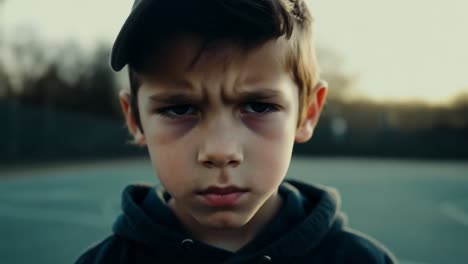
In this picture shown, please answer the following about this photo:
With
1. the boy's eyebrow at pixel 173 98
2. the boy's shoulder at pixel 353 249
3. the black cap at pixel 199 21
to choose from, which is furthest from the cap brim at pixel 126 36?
the boy's shoulder at pixel 353 249

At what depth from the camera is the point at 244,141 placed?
1.16 meters

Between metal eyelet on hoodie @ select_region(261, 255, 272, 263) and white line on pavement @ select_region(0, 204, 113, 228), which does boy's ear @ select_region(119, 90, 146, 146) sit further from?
white line on pavement @ select_region(0, 204, 113, 228)

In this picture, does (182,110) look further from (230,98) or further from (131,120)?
(131,120)

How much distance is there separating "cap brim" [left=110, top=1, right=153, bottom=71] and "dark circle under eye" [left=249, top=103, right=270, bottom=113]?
35cm

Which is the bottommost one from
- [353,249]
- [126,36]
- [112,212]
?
[112,212]

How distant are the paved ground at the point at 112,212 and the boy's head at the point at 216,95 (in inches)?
164

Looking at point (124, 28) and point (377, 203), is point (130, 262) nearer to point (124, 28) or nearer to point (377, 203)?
point (124, 28)

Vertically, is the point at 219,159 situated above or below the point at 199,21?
below

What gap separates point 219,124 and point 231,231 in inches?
18.5

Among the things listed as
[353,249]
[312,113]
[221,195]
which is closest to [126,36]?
[221,195]

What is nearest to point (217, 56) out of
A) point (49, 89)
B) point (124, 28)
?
point (124, 28)

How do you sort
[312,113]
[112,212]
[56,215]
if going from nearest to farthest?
[312,113] → [56,215] → [112,212]

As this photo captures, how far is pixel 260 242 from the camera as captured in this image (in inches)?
56.4

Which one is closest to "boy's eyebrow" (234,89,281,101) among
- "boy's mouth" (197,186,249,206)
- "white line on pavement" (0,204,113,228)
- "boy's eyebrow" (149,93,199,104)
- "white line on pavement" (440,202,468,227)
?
"boy's eyebrow" (149,93,199,104)
